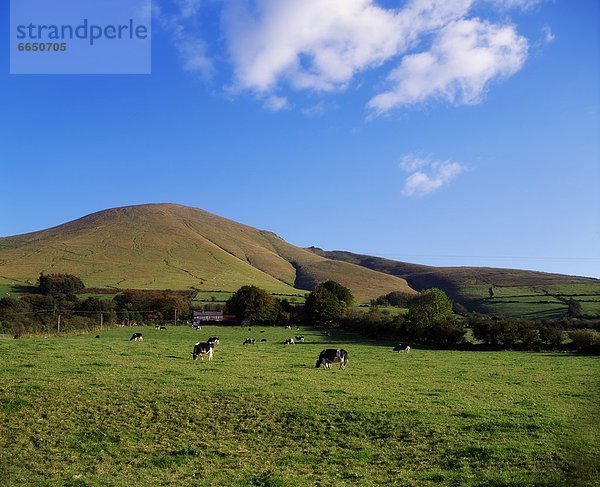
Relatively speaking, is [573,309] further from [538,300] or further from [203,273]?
[203,273]

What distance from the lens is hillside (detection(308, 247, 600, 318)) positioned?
325ft

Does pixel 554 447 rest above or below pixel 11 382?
below

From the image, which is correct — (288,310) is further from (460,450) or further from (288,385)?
(460,450)

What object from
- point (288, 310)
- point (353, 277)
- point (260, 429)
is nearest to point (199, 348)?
point (260, 429)

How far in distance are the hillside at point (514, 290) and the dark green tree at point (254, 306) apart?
49573 mm

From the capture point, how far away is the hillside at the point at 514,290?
99062 mm

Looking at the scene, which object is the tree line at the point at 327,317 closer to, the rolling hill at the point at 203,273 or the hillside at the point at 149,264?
the rolling hill at the point at 203,273

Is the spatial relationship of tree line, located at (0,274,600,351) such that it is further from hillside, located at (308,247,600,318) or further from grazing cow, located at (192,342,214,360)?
grazing cow, located at (192,342,214,360)

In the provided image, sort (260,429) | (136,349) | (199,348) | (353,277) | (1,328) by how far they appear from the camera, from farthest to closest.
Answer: (353,277) → (1,328) → (136,349) → (199,348) → (260,429)

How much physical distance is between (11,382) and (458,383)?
18.9 m

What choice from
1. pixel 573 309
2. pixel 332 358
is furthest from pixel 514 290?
pixel 332 358

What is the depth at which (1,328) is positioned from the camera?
48.8 metres

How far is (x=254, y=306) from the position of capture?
303ft

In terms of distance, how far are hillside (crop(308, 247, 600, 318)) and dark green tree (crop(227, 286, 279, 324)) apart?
49.6 meters
